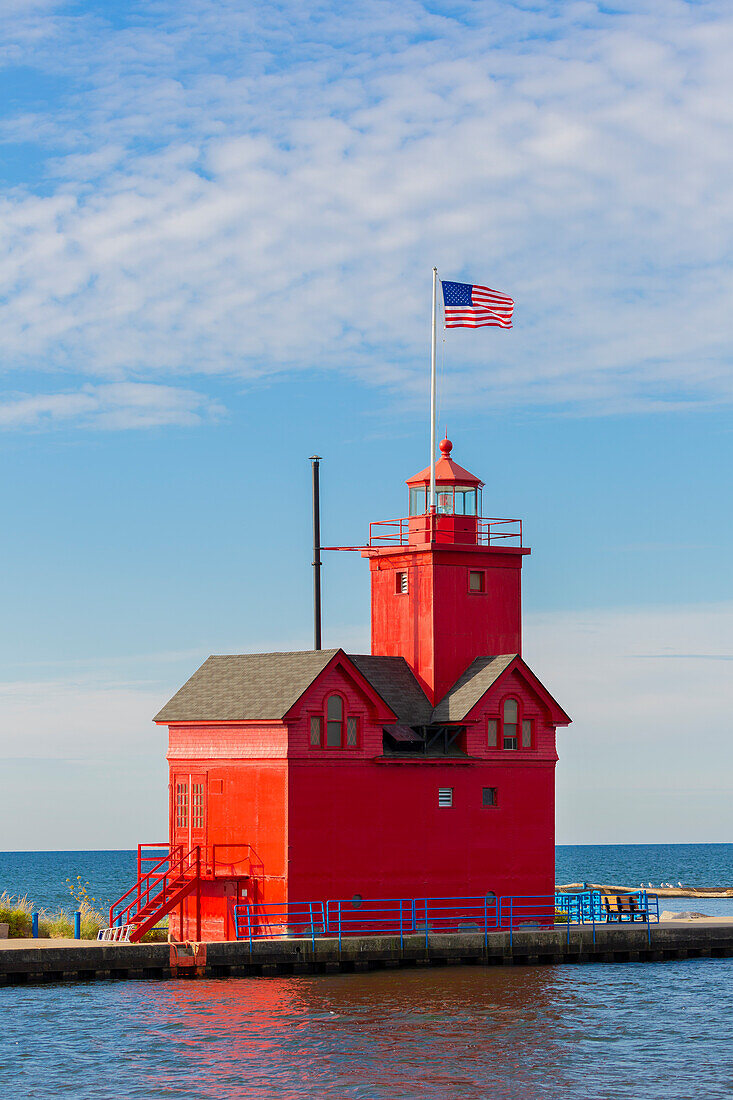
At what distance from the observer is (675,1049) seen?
3559 cm

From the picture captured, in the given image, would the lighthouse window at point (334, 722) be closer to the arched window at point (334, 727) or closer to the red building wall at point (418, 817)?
the arched window at point (334, 727)

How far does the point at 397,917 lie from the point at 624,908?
7.68 metres

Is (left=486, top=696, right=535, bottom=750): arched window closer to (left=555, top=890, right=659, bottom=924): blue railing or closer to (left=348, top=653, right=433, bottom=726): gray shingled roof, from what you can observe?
(left=348, top=653, right=433, bottom=726): gray shingled roof

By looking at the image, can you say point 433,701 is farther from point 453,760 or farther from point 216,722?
point 216,722

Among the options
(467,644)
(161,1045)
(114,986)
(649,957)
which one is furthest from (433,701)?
(161,1045)

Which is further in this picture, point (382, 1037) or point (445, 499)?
point (445, 499)

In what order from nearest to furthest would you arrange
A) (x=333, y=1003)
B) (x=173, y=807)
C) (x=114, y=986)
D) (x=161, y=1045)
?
1. (x=161, y=1045)
2. (x=333, y=1003)
3. (x=114, y=986)
4. (x=173, y=807)

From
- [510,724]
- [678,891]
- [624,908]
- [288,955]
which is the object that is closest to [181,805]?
[288,955]

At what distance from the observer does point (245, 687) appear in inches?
1809

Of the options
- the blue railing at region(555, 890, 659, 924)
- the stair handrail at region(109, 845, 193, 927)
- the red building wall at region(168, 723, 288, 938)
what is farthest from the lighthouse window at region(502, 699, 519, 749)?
the stair handrail at region(109, 845, 193, 927)

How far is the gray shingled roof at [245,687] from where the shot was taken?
144ft

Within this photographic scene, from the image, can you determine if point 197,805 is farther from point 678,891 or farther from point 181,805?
point 678,891

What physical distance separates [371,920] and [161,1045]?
10.7m

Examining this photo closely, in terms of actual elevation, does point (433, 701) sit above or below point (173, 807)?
above
